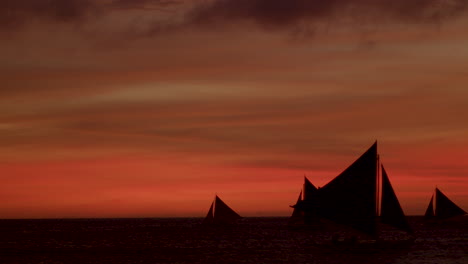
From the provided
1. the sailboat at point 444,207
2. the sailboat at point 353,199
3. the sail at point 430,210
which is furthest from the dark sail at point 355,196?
the sail at point 430,210

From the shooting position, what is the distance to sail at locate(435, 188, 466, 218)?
158 meters

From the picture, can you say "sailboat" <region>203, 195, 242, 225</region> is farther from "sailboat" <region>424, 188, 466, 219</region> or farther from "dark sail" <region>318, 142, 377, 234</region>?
"dark sail" <region>318, 142, 377, 234</region>

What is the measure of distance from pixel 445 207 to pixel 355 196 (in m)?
100.0

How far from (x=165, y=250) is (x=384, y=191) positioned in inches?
1357

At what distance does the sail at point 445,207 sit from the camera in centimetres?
15850

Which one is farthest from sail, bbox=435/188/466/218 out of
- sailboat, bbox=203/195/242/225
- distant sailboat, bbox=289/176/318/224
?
sailboat, bbox=203/195/242/225

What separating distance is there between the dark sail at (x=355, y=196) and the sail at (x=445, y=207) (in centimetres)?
9578

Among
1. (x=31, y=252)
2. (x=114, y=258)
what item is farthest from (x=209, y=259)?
(x=31, y=252)

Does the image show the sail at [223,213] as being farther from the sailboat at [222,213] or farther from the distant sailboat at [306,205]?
the distant sailboat at [306,205]

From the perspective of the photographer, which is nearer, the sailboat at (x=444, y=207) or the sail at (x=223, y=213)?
the sailboat at (x=444, y=207)

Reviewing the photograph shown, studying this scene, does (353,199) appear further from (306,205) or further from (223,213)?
(223,213)

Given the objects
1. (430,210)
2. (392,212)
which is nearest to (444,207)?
(430,210)

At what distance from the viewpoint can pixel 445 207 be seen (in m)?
161

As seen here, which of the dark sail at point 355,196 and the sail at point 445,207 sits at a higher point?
the sail at point 445,207
